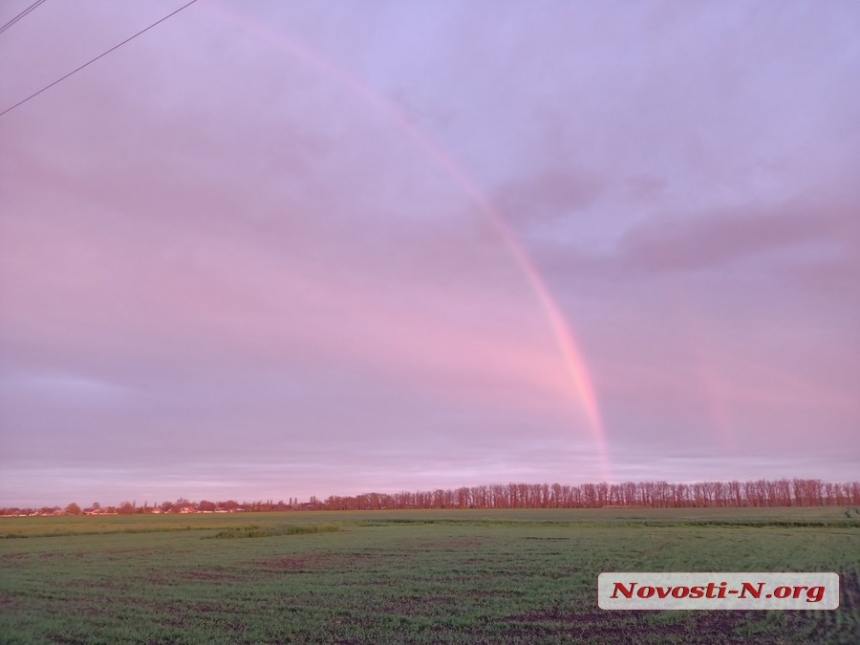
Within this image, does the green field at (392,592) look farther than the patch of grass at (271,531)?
No

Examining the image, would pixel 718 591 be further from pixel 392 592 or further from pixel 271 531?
pixel 271 531

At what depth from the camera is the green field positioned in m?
19.9

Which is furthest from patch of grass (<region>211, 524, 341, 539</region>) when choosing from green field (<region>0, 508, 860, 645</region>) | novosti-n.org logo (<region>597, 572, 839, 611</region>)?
novosti-n.org logo (<region>597, 572, 839, 611</region>)

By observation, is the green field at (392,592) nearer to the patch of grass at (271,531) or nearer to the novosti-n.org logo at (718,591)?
the novosti-n.org logo at (718,591)

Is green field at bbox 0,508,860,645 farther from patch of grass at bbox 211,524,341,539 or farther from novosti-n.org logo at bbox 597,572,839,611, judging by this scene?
patch of grass at bbox 211,524,341,539

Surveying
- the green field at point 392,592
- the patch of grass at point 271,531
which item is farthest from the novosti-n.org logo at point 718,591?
the patch of grass at point 271,531

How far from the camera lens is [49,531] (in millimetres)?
77250

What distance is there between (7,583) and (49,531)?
50.8 meters

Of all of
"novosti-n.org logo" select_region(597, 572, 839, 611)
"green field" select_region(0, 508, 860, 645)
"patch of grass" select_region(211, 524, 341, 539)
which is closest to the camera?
"green field" select_region(0, 508, 860, 645)

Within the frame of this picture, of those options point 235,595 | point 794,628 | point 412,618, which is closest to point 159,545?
point 235,595

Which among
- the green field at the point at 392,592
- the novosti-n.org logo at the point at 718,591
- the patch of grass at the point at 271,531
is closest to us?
the green field at the point at 392,592

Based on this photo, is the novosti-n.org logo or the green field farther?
the novosti-n.org logo

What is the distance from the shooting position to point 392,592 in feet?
88.1

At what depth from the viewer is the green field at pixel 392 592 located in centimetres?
1986
